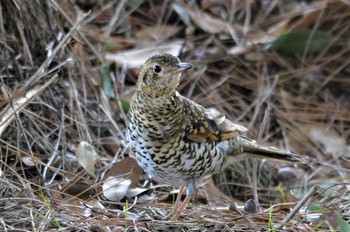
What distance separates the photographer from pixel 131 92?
261 inches

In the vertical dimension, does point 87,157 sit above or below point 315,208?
above

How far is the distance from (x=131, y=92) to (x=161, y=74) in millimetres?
2280

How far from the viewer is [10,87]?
544 centimetres

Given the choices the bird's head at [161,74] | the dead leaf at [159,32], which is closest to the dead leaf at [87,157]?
the bird's head at [161,74]

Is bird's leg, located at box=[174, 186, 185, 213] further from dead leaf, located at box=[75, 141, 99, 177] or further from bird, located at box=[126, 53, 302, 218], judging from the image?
dead leaf, located at box=[75, 141, 99, 177]

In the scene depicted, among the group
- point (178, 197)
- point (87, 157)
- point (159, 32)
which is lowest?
point (178, 197)

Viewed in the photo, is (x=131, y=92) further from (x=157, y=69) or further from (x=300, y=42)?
(x=157, y=69)

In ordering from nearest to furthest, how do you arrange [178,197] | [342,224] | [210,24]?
[342,224] < [178,197] < [210,24]

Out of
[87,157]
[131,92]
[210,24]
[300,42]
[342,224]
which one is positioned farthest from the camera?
[210,24]

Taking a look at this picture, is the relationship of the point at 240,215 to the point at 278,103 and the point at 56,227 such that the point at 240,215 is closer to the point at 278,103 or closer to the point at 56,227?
the point at 56,227

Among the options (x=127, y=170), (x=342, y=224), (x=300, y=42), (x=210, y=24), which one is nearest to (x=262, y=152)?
(x=127, y=170)

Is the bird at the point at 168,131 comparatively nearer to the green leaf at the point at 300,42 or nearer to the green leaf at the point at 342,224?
the green leaf at the point at 342,224

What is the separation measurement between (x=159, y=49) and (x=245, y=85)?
2.89ft

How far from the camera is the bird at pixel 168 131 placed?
174 inches
